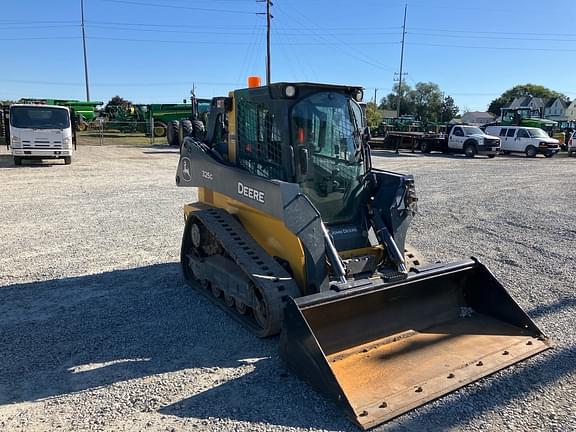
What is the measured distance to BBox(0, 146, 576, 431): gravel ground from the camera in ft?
11.1

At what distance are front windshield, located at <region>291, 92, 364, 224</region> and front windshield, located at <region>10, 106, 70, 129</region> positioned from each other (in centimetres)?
1525

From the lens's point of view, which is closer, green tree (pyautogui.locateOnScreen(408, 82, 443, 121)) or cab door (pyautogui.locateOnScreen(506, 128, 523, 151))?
cab door (pyautogui.locateOnScreen(506, 128, 523, 151))

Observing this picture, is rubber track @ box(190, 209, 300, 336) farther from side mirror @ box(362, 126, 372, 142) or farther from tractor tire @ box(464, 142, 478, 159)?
tractor tire @ box(464, 142, 478, 159)

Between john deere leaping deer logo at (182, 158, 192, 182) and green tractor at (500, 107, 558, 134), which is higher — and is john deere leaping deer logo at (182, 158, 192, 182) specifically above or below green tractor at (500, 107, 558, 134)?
below

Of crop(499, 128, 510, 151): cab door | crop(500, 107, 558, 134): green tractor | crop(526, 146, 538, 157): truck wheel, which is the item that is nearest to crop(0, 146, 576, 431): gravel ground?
crop(526, 146, 538, 157): truck wheel

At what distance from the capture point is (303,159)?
183 inches

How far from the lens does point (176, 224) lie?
9102mm

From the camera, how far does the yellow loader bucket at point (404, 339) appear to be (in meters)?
3.50

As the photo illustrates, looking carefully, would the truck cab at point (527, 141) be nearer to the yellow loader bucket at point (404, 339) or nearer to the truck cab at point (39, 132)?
the truck cab at point (39, 132)

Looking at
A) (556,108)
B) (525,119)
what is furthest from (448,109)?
(525,119)

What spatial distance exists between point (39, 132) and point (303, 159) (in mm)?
15454

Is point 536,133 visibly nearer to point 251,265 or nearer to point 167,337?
point 251,265

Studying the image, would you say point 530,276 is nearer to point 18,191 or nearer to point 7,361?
point 7,361

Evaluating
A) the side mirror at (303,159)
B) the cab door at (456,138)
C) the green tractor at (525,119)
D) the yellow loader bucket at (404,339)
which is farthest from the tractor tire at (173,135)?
the yellow loader bucket at (404,339)
